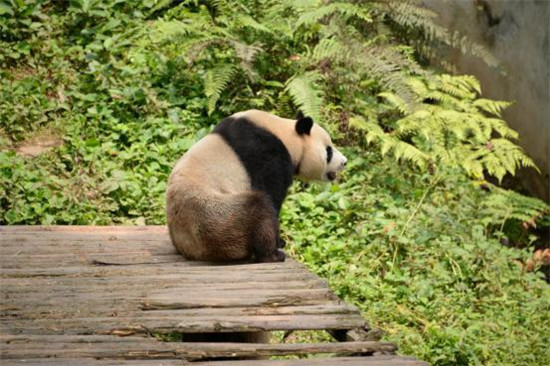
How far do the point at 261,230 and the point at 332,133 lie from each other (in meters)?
3.62

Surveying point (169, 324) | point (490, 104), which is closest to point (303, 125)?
point (169, 324)

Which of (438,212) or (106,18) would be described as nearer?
(438,212)

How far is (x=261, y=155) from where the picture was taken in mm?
5684

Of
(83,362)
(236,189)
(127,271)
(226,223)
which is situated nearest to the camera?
(83,362)

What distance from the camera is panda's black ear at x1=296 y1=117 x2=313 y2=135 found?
6.04m

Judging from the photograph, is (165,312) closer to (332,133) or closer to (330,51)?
(332,133)

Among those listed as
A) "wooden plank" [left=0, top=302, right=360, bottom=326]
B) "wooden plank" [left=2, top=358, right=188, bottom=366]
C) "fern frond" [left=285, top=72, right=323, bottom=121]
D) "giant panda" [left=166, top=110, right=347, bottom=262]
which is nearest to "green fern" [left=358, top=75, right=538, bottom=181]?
"fern frond" [left=285, top=72, right=323, bottom=121]

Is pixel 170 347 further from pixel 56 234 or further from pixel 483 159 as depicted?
pixel 483 159

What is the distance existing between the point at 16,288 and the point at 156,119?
4.06 metres

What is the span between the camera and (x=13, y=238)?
19.2 ft

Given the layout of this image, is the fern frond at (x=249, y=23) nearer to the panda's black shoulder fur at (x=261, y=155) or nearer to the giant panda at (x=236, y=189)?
the giant panda at (x=236, y=189)

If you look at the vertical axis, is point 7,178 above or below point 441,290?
below

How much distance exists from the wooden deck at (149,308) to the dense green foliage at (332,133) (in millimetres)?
1668

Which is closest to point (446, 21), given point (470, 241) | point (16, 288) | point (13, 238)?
point (470, 241)
